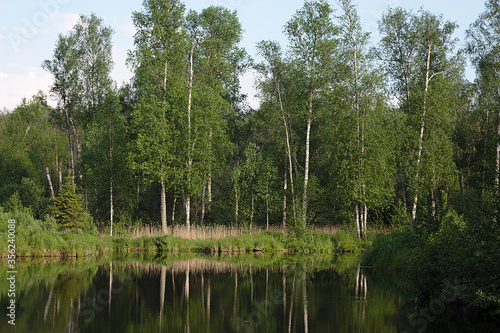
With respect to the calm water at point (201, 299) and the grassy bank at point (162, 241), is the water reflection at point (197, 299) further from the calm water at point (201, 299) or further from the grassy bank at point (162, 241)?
the grassy bank at point (162, 241)

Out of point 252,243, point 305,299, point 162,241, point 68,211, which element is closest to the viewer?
point 305,299

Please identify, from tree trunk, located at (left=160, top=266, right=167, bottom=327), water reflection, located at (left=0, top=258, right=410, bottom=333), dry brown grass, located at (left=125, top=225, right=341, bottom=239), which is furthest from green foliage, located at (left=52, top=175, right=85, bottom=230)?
tree trunk, located at (left=160, top=266, right=167, bottom=327)

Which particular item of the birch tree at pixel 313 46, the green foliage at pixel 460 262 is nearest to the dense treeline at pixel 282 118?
the birch tree at pixel 313 46

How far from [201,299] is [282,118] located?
2298 cm

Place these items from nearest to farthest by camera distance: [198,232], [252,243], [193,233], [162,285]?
1. [162,285]
2. [252,243]
3. [193,233]
4. [198,232]

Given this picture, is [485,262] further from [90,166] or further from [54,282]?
[90,166]

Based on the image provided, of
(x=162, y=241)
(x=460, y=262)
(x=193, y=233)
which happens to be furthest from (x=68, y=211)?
(x=460, y=262)

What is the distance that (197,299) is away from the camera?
1558 cm

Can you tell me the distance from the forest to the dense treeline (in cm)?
11

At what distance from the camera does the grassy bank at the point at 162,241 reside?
25594 mm

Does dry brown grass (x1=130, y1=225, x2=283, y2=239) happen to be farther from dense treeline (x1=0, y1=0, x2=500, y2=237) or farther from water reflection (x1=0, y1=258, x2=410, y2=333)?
water reflection (x1=0, y1=258, x2=410, y2=333)

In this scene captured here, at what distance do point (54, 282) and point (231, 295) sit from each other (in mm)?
6079

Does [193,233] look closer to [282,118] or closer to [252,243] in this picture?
[252,243]

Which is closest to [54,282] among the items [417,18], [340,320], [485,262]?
[340,320]
